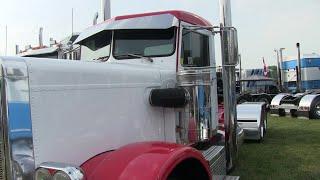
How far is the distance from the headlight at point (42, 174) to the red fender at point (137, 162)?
1.26 ft

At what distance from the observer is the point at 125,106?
4176 millimetres

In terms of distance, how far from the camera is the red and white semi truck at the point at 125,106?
9.95 ft

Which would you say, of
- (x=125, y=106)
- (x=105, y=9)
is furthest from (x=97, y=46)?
(x=105, y=9)

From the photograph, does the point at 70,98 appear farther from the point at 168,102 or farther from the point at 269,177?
the point at 269,177

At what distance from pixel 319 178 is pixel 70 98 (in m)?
5.11

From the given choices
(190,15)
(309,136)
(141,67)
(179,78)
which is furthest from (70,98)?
(309,136)

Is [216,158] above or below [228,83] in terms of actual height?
below

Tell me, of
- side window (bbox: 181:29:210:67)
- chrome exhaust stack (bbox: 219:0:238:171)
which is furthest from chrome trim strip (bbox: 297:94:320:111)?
side window (bbox: 181:29:210:67)

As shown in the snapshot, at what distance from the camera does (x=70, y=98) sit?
3475 millimetres

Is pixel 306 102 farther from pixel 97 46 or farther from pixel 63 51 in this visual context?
pixel 97 46

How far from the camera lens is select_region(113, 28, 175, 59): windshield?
17.3ft

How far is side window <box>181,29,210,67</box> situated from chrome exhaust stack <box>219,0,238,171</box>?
0.35 m

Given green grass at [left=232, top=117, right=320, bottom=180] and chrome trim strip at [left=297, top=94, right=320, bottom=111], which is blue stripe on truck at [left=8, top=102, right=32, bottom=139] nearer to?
green grass at [left=232, top=117, right=320, bottom=180]

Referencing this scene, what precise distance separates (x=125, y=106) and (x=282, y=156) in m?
6.01
